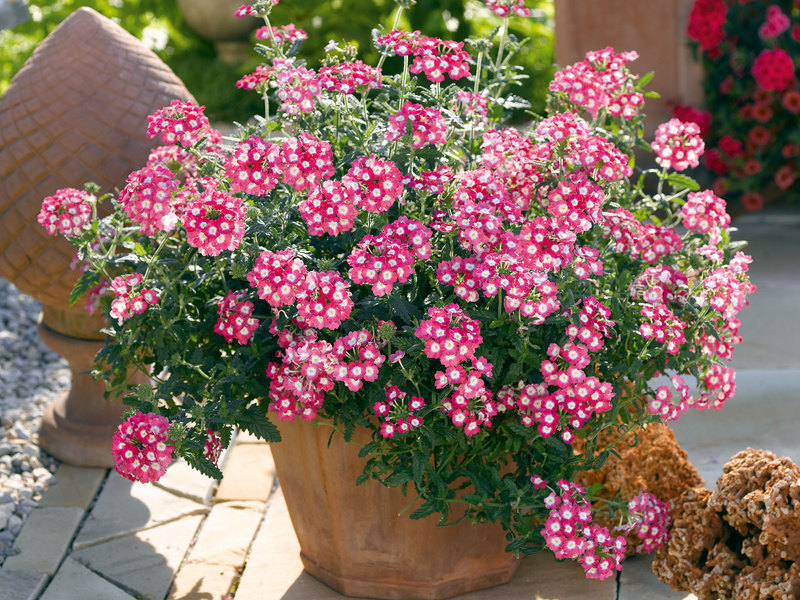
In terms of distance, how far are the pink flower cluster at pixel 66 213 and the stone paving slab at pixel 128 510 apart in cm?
89

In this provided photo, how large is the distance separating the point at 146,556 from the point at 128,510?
0.24 meters

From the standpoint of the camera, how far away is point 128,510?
2898 mm

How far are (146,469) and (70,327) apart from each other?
1.14 metres

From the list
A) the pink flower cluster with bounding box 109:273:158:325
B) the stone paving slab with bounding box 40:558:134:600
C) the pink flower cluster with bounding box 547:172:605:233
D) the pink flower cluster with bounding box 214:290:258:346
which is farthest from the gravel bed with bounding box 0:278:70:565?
the pink flower cluster with bounding box 547:172:605:233

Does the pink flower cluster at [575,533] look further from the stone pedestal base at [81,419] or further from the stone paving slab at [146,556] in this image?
the stone pedestal base at [81,419]

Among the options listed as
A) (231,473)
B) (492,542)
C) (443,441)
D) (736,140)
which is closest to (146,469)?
(443,441)

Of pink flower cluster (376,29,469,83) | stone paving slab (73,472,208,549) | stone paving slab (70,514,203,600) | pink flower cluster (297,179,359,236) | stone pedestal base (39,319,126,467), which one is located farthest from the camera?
stone pedestal base (39,319,126,467)

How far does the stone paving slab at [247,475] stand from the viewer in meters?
2.96

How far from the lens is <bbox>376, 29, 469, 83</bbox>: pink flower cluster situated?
7.34 ft

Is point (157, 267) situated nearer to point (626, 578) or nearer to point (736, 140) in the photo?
point (626, 578)

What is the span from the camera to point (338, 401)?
2160mm

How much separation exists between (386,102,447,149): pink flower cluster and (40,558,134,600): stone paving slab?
Answer: 1.35 meters

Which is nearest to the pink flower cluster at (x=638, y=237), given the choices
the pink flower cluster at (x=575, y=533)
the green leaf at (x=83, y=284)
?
the pink flower cluster at (x=575, y=533)

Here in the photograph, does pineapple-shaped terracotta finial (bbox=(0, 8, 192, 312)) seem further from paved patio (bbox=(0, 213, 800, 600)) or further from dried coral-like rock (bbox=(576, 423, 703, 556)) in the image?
dried coral-like rock (bbox=(576, 423, 703, 556))
